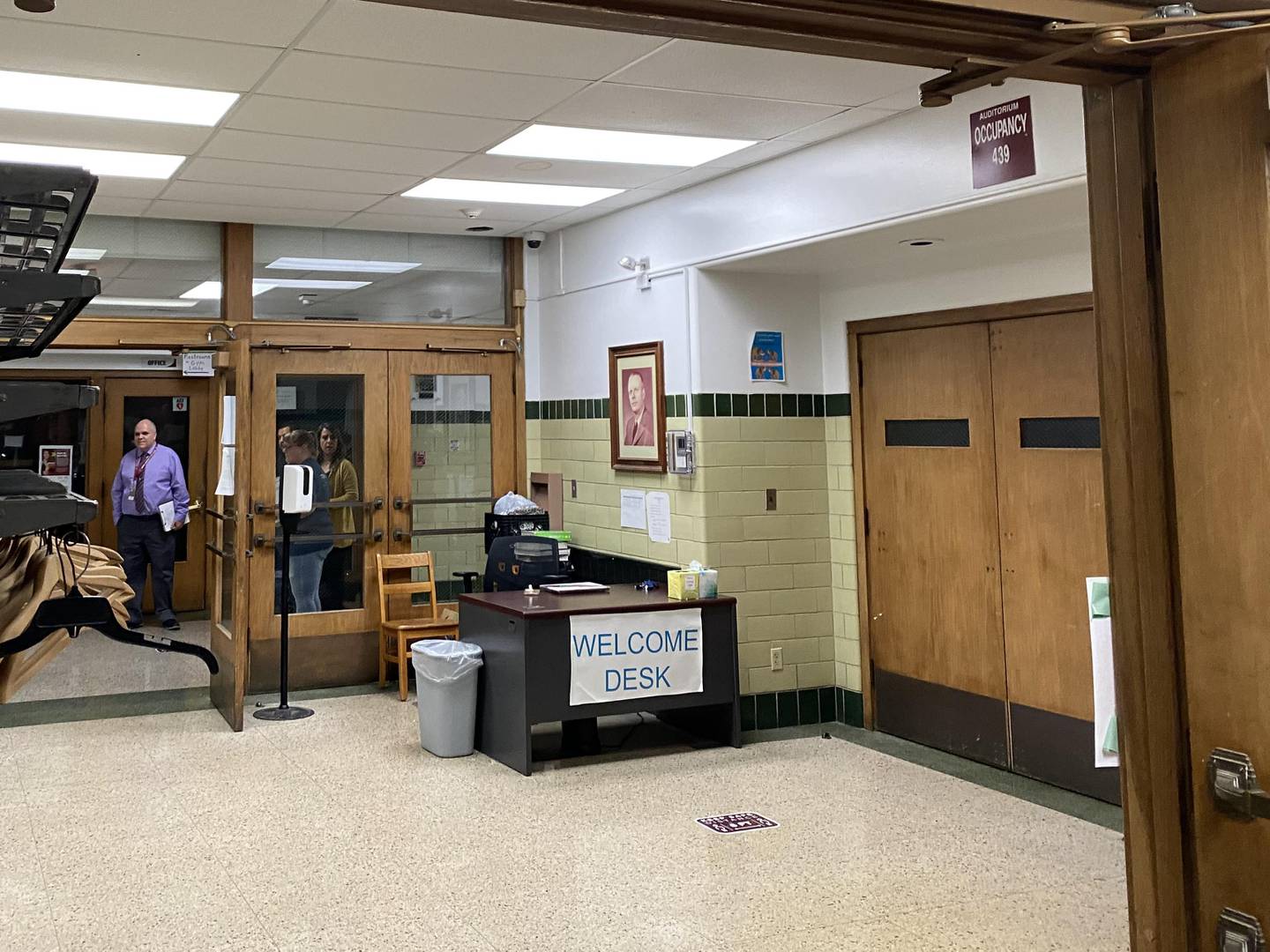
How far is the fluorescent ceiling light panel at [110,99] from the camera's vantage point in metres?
4.30

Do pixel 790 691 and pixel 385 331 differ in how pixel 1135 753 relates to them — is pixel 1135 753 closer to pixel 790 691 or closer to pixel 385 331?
pixel 790 691

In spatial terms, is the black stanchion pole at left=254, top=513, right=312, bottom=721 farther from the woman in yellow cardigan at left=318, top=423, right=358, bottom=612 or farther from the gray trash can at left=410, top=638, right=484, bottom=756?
the gray trash can at left=410, top=638, right=484, bottom=756

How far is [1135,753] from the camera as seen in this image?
1751 millimetres

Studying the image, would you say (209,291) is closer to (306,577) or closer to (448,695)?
(306,577)

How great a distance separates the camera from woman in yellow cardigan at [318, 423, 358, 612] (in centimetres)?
742

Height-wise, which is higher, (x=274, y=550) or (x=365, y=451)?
(x=365, y=451)

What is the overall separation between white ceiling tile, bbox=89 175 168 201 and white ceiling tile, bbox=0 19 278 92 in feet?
5.67

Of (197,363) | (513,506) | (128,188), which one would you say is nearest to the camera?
(128,188)

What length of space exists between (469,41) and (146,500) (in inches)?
253

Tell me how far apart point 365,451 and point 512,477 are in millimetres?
1039

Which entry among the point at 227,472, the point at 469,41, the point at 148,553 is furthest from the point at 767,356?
the point at 148,553

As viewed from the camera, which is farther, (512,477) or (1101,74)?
(512,477)

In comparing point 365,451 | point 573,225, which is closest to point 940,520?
point 573,225

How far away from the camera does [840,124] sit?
16.6 ft
